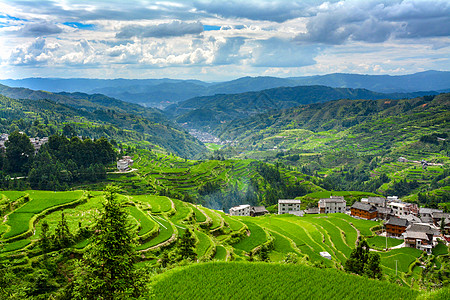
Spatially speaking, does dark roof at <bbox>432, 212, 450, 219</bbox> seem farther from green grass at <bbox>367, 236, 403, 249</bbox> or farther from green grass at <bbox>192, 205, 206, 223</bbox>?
green grass at <bbox>192, 205, 206, 223</bbox>

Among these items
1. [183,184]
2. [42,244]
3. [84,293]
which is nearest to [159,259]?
[42,244]

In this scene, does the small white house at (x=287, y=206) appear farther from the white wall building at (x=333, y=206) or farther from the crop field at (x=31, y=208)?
the crop field at (x=31, y=208)

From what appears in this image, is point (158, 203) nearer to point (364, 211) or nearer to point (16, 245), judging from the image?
point (16, 245)

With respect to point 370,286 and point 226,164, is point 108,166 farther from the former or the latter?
point 370,286

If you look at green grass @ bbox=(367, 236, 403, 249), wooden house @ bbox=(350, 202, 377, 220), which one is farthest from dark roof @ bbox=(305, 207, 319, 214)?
green grass @ bbox=(367, 236, 403, 249)

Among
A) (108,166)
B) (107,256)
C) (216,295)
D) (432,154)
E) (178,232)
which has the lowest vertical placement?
(432,154)

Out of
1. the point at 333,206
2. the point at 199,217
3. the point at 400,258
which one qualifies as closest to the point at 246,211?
the point at 333,206

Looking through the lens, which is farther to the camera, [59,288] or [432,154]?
[432,154]
